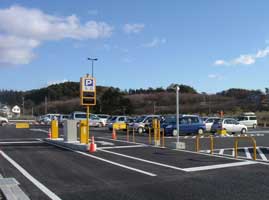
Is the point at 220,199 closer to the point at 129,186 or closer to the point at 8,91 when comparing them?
the point at 129,186

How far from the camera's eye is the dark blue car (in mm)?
32844

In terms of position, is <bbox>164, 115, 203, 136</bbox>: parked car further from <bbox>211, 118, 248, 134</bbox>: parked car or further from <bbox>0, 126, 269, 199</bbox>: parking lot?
<bbox>0, 126, 269, 199</bbox>: parking lot

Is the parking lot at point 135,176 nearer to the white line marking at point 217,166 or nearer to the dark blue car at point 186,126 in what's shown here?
the white line marking at point 217,166

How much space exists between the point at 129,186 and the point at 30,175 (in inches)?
132

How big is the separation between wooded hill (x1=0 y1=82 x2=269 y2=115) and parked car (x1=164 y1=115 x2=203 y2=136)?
326 cm

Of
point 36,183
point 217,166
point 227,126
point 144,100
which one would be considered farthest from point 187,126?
point 144,100

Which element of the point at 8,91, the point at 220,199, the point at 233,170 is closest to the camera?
the point at 220,199

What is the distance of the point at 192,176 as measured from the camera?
11164 mm

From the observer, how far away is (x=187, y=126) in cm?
3366

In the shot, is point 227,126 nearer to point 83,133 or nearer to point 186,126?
point 186,126

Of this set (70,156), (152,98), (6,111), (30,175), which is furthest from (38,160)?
(152,98)

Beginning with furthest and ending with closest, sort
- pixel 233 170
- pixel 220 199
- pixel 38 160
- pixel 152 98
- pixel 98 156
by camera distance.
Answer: pixel 152 98 < pixel 98 156 < pixel 38 160 < pixel 233 170 < pixel 220 199

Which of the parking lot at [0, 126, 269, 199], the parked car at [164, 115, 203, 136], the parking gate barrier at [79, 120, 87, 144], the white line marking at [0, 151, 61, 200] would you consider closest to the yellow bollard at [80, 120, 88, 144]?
the parking gate barrier at [79, 120, 87, 144]

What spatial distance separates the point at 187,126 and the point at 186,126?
0.11 metres
